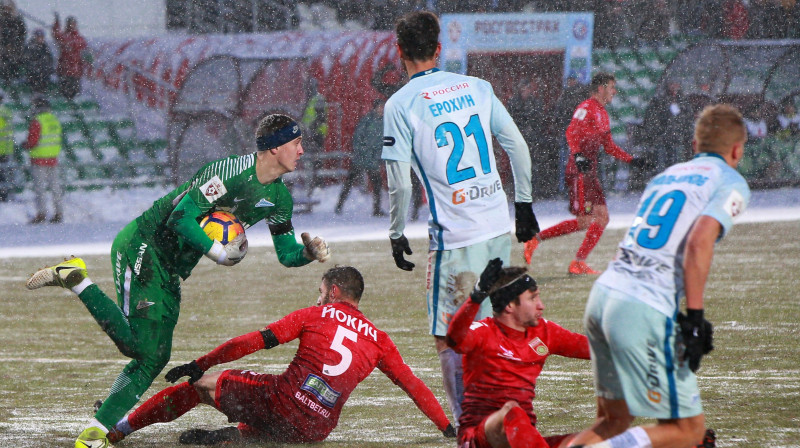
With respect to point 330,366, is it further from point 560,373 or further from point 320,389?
point 560,373

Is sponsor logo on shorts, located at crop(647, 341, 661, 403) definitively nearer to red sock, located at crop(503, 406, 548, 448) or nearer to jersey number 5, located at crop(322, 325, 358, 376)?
red sock, located at crop(503, 406, 548, 448)

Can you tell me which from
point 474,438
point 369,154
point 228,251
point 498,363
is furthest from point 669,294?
point 369,154

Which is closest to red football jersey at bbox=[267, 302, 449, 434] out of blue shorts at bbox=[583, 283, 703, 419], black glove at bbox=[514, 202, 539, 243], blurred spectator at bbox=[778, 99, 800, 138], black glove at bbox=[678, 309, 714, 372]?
black glove at bbox=[514, 202, 539, 243]

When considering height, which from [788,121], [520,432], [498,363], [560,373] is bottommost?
[788,121]

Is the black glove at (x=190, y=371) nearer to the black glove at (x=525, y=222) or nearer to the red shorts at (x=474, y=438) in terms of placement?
the red shorts at (x=474, y=438)

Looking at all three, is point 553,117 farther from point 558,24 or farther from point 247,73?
point 247,73

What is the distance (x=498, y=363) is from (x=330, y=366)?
1.04m

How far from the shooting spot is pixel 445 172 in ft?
16.9

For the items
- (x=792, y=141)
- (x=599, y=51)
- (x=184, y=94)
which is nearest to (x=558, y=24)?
(x=599, y=51)

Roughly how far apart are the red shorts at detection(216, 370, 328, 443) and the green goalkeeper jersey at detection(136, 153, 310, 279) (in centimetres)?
71

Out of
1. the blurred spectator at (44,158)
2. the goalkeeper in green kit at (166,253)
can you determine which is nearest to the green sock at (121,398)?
the goalkeeper in green kit at (166,253)

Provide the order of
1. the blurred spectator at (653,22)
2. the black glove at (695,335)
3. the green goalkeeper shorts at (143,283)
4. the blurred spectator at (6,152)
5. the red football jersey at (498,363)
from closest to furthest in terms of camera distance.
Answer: the black glove at (695,335)
the red football jersey at (498,363)
the green goalkeeper shorts at (143,283)
the blurred spectator at (6,152)
the blurred spectator at (653,22)

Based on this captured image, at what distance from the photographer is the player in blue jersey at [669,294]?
382cm

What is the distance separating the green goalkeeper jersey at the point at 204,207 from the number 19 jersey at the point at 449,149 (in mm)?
899
